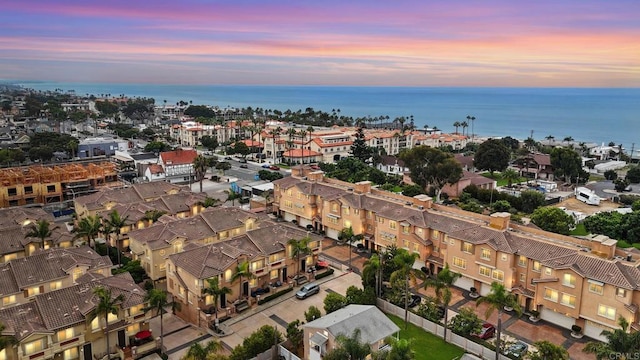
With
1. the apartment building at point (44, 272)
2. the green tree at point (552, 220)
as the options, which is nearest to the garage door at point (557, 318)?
the green tree at point (552, 220)

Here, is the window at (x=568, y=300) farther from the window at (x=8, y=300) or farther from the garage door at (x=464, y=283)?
the window at (x=8, y=300)

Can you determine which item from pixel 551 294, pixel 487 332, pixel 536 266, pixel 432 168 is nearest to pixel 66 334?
pixel 487 332

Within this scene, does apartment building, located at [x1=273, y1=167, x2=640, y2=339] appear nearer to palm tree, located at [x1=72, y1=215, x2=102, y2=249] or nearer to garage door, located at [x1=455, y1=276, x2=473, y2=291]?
garage door, located at [x1=455, y1=276, x2=473, y2=291]

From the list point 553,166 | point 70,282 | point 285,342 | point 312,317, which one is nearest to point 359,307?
point 312,317

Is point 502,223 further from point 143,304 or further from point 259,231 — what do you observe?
point 143,304

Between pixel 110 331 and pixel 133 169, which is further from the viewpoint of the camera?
pixel 133 169
